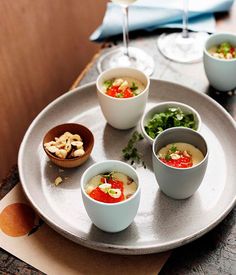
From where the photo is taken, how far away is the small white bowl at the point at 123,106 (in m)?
1.14

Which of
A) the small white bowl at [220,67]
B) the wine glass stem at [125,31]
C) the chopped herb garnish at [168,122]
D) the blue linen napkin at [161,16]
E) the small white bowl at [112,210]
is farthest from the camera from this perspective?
the blue linen napkin at [161,16]

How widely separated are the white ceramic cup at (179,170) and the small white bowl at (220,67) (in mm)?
278

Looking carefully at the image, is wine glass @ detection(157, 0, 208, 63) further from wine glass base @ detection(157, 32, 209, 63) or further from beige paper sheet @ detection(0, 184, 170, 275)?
beige paper sheet @ detection(0, 184, 170, 275)

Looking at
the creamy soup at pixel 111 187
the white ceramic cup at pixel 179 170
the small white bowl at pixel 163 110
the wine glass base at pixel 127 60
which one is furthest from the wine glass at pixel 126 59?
the creamy soup at pixel 111 187

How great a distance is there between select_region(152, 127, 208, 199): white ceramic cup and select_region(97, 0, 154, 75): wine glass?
0.37 metres

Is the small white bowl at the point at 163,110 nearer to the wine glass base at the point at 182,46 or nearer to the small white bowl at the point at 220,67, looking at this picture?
the small white bowl at the point at 220,67

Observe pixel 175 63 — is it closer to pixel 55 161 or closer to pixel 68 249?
pixel 55 161

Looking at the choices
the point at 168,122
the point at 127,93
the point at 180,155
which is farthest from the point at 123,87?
the point at 180,155

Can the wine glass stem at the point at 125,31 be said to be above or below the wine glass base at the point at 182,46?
above

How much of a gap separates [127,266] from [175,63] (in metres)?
0.66

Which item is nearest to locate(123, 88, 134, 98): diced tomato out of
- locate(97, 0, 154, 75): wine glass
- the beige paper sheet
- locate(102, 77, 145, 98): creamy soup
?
locate(102, 77, 145, 98): creamy soup

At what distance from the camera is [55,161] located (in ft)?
3.60

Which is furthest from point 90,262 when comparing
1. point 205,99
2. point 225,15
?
point 225,15

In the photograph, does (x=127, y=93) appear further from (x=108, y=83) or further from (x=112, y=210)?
(x=112, y=210)
